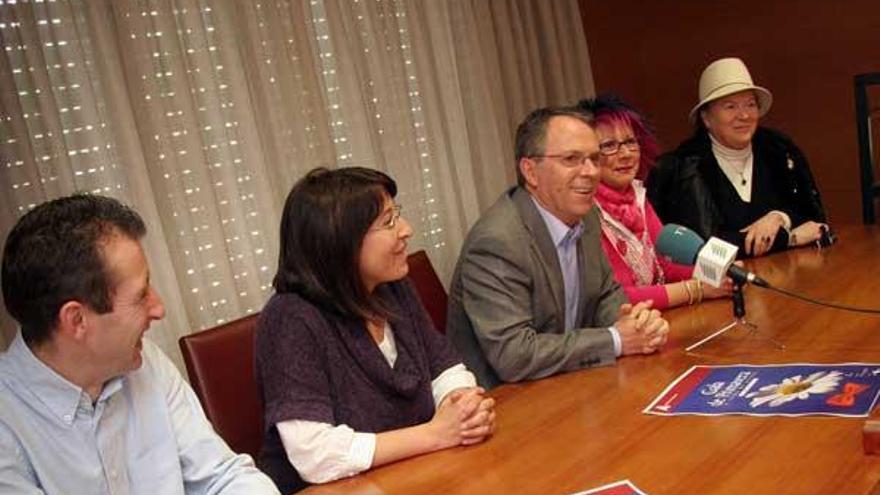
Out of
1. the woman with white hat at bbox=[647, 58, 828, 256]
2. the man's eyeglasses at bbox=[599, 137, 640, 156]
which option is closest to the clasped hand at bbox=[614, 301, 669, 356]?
the man's eyeglasses at bbox=[599, 137, 640, 156]

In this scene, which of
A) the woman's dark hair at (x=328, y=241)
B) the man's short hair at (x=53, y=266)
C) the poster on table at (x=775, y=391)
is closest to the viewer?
the man's short hair at (x=53, y=266)

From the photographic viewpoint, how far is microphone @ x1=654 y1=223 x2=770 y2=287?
193 centimetres

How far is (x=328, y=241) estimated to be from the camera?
65.7 inches

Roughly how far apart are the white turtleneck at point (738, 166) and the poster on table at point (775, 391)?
134 cm

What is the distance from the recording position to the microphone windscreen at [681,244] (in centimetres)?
208

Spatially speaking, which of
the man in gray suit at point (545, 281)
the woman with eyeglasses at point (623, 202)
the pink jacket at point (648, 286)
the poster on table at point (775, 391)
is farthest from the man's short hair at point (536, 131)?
the poster on table at point (775, 391)

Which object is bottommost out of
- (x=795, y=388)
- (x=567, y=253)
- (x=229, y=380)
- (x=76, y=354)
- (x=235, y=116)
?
(x=795, y=388)

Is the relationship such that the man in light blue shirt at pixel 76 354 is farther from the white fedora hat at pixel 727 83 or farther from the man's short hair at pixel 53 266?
the white fedora hat at pixel 727 83

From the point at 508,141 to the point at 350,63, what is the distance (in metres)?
0.92

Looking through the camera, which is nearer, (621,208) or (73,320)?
(73,320)

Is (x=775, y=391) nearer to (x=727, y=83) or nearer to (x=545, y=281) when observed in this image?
(x=545, y=281)

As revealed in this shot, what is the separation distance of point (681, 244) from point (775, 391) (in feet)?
1.94

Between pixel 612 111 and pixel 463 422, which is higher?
pixel 612 111

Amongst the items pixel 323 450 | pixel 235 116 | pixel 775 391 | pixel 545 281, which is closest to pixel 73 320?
pixel 323 450
